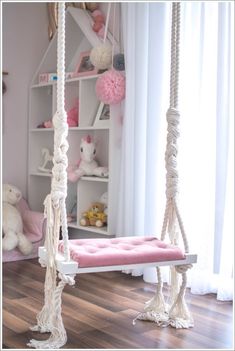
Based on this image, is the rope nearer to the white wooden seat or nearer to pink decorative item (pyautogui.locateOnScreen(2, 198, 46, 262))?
the white wooden seat

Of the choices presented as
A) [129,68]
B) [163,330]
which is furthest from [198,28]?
[163,330]

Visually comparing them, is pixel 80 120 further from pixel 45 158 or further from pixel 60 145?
pixel 60 145

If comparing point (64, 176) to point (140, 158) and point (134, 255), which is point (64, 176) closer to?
point (134, 255)

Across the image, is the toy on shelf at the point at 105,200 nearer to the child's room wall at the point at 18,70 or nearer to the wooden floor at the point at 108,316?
the wooden floor at the point at 108,316

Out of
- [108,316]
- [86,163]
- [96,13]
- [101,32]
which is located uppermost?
[96,13]

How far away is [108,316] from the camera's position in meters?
2.45

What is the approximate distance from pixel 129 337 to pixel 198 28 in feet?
6.04

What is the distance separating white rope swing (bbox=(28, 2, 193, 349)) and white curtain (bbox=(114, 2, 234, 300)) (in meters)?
0.50

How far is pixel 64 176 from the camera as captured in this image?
2.07 m

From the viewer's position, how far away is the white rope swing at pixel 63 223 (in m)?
2.03

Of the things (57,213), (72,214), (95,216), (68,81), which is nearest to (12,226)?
(72,214)

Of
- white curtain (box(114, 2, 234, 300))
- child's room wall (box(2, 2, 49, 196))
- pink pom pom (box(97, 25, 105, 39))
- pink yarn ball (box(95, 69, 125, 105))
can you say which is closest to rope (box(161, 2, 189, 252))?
white curtain (box(114, 2, 234, 300))

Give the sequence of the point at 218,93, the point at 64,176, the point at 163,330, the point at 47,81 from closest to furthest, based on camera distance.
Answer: the point at 64,176
the point at 163,330
the point at 218,93
the point at 47,81

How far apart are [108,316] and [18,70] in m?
2.56
